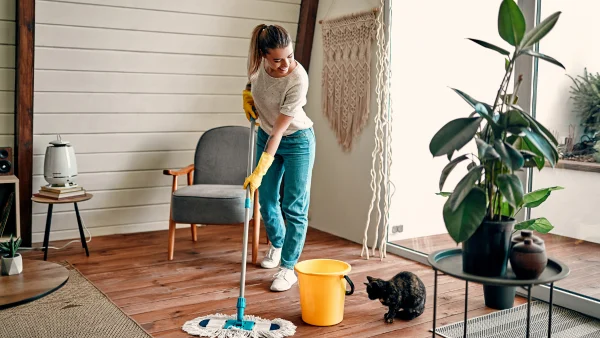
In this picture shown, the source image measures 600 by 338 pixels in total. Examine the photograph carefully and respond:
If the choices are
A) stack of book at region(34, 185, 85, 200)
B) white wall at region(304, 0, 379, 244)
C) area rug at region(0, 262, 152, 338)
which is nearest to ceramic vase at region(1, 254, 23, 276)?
area rug at region(0, 262, 152, 338)

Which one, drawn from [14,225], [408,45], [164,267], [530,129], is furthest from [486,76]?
[14,225]

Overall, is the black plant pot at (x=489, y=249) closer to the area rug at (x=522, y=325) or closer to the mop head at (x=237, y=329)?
the area rug at (x=522, y=325)

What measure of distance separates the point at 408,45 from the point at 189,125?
163 cm

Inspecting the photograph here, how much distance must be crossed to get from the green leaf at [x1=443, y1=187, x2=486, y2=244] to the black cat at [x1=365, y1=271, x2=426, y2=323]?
1065mm

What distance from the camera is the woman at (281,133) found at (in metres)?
A: 2.88

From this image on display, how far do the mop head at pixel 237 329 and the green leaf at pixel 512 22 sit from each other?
4.86 feet

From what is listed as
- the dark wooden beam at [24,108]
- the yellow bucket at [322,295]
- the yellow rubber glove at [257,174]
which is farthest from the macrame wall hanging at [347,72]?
the dark wooden beam at [24,108]

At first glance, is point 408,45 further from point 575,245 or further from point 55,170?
point 55,170

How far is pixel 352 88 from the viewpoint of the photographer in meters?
4.23

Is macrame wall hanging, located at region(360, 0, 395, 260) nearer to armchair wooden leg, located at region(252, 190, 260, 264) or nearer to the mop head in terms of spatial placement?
armchair wooden leg, located at region(252, 190, 260, 264)

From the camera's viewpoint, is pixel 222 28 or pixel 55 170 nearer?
pixel 55 170

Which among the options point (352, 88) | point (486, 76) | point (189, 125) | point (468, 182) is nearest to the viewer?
point (468, 182)

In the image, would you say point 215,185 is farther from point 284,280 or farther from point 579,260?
point 579,260

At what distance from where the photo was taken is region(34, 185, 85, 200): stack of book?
12.4ft
